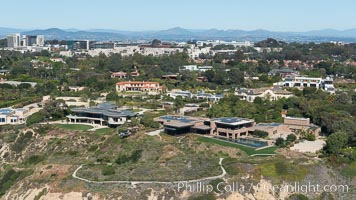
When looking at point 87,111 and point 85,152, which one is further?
point 87,111

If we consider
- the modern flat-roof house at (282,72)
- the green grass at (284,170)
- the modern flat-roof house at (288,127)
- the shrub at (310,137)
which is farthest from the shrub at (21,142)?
the modern flat-roof house at (282,72)

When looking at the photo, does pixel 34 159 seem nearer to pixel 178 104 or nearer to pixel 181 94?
pixel 178 104

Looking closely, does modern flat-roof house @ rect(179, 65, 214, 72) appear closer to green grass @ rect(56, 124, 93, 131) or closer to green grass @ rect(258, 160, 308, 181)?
green grass @ rect(56, 124, 93, 131)

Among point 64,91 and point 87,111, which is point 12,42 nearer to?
point 64,91

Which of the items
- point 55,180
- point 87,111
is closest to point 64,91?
point 87,111

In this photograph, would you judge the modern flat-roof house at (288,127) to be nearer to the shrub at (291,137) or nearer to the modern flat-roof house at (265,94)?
the shrub at (291,137)

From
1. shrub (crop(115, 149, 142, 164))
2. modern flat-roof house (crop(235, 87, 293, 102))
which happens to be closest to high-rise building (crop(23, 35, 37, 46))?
modern flat-roof house (crop(235, 87, 293, 102))

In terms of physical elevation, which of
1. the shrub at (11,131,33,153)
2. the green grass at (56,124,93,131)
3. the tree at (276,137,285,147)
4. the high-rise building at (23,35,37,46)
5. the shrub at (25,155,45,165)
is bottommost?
the shrub at (25,155,45,165)
